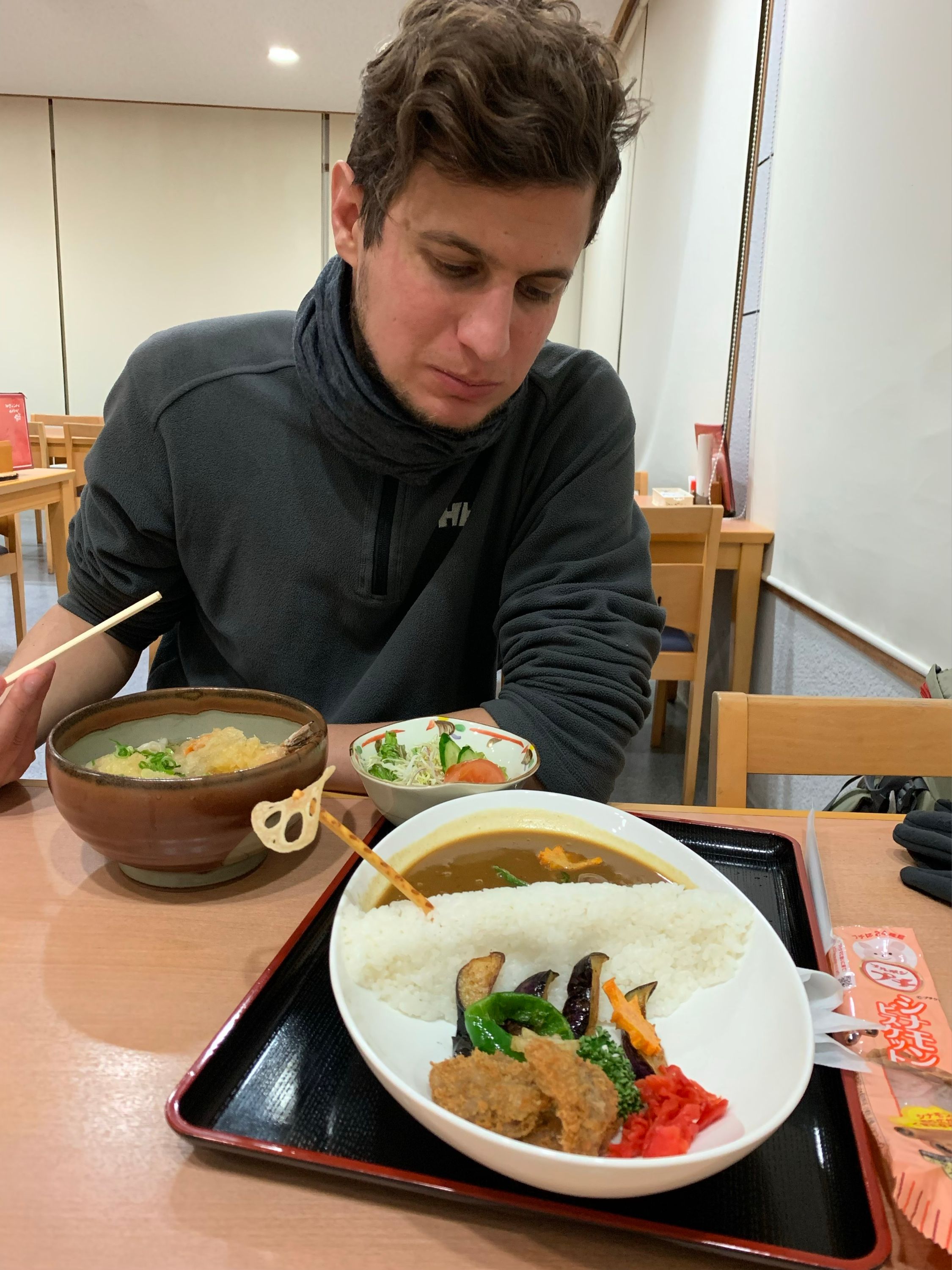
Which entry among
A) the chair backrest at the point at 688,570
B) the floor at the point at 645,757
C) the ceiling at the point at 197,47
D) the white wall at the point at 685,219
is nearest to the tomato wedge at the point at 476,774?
the floor at the point at 645,757

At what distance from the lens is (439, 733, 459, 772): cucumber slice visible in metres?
0.94

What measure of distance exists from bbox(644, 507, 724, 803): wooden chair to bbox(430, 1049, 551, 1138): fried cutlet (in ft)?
6.69

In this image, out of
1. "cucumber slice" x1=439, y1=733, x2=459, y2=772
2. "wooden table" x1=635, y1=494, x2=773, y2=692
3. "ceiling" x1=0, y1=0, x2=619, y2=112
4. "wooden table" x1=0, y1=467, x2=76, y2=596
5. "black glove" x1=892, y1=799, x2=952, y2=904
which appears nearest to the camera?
"black glove" x1=892, y1=799, x2=952, y2=904

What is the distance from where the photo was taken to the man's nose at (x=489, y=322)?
0.96 m

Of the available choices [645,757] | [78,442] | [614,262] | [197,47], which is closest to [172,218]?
[197,47]

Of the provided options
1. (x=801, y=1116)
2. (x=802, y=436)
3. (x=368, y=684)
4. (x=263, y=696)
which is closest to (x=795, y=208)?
(x=802, y=436)

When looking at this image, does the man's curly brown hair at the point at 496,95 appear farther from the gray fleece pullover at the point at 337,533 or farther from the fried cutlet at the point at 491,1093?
the fried cutlet at the point at 491,1093

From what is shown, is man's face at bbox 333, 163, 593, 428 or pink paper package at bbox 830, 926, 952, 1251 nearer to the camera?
pink paper package at bbox 830, 926, 952, 1251

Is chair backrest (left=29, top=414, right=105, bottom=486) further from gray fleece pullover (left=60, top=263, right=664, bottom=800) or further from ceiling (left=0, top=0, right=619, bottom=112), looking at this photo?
gray fleece pullover (left=60, top=263, right=664, bottom=800)

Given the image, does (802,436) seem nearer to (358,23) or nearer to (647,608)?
(647,608)

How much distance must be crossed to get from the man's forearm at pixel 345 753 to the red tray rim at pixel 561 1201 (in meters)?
0.46

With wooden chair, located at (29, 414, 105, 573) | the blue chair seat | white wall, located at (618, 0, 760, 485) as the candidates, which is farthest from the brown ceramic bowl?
wooden chair, located at (29, 414, 105, 573)

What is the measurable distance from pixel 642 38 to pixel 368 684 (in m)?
5.11

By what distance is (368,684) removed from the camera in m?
1.28
